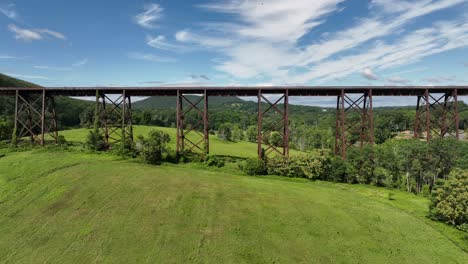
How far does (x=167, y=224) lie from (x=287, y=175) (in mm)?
15556

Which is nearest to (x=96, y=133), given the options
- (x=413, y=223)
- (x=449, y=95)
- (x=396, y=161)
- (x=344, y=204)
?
(x=344, y=204)

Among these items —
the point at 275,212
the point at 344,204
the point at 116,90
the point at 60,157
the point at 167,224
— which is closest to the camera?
the point at 167,224

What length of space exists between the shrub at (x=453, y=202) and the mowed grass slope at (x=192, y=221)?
1.47 metres

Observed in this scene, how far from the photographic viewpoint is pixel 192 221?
619 inches

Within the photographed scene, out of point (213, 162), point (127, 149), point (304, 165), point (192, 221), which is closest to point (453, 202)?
point (304, 165)

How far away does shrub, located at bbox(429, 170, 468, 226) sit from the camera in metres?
17.3

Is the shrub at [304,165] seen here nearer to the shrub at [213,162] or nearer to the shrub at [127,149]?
the shrub at [213,162]

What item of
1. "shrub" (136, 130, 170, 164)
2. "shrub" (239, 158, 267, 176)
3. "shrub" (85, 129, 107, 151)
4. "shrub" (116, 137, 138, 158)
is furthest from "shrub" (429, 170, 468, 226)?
"shrub" (85, 129, 107, 151)

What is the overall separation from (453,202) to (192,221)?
18244 millimetres

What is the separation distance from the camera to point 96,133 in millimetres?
31047

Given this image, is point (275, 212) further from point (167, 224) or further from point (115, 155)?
point (115, 155)

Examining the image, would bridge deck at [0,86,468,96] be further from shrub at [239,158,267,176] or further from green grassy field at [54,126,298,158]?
green grassy field at [54,126,298,158]

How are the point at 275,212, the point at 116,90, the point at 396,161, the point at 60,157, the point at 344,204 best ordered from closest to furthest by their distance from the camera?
the point at 275,212
the point at 344,204
the point at 60,157
the point at 396,161
the point at 116,90

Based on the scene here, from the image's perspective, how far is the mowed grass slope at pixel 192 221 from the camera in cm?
1300
